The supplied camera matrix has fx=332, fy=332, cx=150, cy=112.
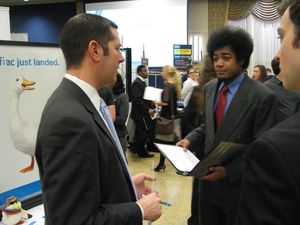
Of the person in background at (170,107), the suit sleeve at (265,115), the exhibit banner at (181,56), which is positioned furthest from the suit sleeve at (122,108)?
the exhibit banner at (181,56)

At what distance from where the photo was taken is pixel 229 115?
1.86 m

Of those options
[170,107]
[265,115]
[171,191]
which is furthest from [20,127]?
[170,107]

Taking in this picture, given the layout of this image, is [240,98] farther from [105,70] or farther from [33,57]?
[33,57]

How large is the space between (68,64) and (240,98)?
1059 mm

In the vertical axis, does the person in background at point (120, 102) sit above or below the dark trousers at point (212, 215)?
above

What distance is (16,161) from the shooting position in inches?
67.2

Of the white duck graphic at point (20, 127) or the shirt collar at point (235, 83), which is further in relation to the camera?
the shirt collar at point (235, 83)

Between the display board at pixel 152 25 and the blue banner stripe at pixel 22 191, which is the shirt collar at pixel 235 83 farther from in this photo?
the display board at pixel 152 25

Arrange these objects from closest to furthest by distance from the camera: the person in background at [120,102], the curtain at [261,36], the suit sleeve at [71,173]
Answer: the suit sleeve at [71,173]
the person in background at [120,102]
the curtain at [261,36]

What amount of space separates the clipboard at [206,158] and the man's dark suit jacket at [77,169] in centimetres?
67

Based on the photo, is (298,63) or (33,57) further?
(33,57)

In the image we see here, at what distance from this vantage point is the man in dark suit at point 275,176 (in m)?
0.66

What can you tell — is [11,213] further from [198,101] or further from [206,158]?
[198,101]

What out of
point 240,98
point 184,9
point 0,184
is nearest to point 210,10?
point 184,9
